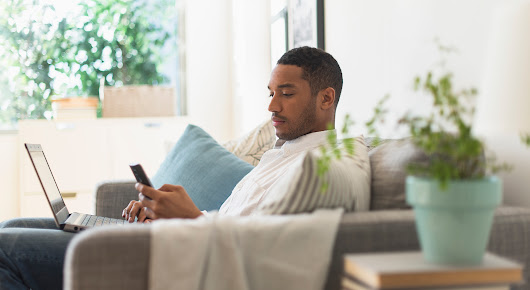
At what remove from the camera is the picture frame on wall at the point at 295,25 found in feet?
9.85

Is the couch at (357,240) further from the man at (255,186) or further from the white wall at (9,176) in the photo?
the white wall at (9,176)

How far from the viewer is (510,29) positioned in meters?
1.09

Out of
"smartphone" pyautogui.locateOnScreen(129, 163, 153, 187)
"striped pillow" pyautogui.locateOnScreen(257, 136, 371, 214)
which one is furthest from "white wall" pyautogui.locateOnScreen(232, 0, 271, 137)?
"striped pillow" pyautogui.locateOnScreen(257, 136, 371, 214)

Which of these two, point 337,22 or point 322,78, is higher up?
point 337,22

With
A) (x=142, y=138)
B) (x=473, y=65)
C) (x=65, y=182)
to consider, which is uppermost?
(x=473, y=65)

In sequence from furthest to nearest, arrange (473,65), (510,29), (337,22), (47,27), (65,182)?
(47,27) → (65,182) → (337,22) → (473,65) → (510,29)

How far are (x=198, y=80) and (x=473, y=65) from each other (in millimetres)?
3795

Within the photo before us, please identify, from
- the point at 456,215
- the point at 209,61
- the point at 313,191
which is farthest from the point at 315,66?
the point at 209,61

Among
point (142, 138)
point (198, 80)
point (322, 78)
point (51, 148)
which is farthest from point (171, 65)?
point (322, 78)

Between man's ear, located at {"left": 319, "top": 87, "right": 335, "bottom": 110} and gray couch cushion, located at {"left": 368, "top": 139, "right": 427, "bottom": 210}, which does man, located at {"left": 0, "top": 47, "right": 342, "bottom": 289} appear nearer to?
man's ear, located at {"left": 319, "top": 87, "right": 335, "bottom": 110}

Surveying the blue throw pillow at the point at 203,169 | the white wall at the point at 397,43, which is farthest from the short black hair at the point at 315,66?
the blue throw pillow at the point at 203,169

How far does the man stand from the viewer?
166 cm

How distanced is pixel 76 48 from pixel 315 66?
3514mm

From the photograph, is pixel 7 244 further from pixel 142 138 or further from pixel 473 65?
pixel 142 138
